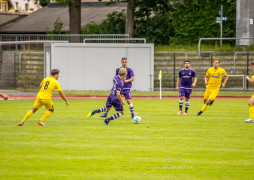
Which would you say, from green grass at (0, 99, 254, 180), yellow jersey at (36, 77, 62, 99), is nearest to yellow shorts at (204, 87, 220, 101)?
green grass at (0, 99, 254, 180)

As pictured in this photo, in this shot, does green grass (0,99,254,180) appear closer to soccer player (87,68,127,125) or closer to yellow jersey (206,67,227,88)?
soccer player (87,68,127,125)

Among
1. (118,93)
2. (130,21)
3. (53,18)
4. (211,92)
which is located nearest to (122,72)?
(118,93)

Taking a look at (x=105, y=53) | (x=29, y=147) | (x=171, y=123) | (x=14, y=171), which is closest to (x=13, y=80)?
(x=105, y=53)

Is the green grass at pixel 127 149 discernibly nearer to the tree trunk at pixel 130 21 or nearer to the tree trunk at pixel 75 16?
the tree trunk at pixel 130 21

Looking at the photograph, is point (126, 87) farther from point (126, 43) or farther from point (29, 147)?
point (126, 43)

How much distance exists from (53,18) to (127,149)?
44.8 metres

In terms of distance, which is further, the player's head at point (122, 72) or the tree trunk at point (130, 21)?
the tree trunk at point (130, 21)

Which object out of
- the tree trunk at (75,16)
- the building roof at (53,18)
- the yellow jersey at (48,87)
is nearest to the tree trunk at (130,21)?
the tree trunk at (75,16)

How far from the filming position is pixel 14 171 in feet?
28.7

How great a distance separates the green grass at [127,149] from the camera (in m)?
8.68

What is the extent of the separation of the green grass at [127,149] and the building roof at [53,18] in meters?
34.9

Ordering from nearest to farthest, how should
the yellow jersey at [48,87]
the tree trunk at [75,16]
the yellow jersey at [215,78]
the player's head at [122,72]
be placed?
the yellow jersey at [48,87] → the player's head at [122,72] → the yellow jersey at [215,78] → the tree trunk at [75,16]

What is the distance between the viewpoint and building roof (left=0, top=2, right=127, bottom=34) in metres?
51.0

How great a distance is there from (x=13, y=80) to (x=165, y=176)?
2503 cm
